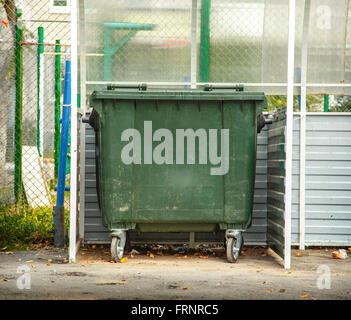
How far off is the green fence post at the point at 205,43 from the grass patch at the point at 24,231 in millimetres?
2227

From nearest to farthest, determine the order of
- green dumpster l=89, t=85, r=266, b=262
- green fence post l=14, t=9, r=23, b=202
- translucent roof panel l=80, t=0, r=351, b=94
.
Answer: green dumpster l=89, t=85, r=266, b=262
translucent roof panel l=80, t=0, r=351, b=94
green fence post l=14, t=9, r=23, b=202

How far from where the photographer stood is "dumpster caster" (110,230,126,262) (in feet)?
17.9

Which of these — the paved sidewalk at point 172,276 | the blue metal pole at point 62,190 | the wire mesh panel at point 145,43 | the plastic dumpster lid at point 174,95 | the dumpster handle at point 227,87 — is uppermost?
the wire mesh panel at point 145,43

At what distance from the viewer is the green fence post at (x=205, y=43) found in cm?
666

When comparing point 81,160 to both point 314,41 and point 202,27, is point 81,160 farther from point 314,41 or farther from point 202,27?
point 314,41

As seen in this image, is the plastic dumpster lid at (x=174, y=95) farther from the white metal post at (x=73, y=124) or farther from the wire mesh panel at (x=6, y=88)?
the wire mesh panel at (x=6, y=88)

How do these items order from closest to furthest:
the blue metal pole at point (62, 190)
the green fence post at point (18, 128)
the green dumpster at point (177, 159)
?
the green dumpster at point (177, 159)
the blue metal pole at point (62, 190)
the green fence post at point (18, 128)

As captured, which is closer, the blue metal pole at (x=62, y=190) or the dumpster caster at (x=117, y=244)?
the dumpster caster at (x=117, y=244)

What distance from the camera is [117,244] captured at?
18.0 feet

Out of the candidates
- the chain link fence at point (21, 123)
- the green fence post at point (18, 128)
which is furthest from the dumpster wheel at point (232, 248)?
the green fence post at point (18, 128)

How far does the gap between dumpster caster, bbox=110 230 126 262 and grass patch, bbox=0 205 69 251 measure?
1.10m

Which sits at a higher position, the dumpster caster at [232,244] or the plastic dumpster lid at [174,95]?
the plastic dumpster lid at [174,95]

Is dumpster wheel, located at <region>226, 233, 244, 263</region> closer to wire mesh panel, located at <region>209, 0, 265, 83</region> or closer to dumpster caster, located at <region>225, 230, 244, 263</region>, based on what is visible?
dumpster caster, located at <region>225, 230, 244, 263</region>

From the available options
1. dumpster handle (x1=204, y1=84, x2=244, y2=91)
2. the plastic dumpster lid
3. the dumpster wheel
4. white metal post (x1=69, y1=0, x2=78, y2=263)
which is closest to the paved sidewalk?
the dumpster wheel
